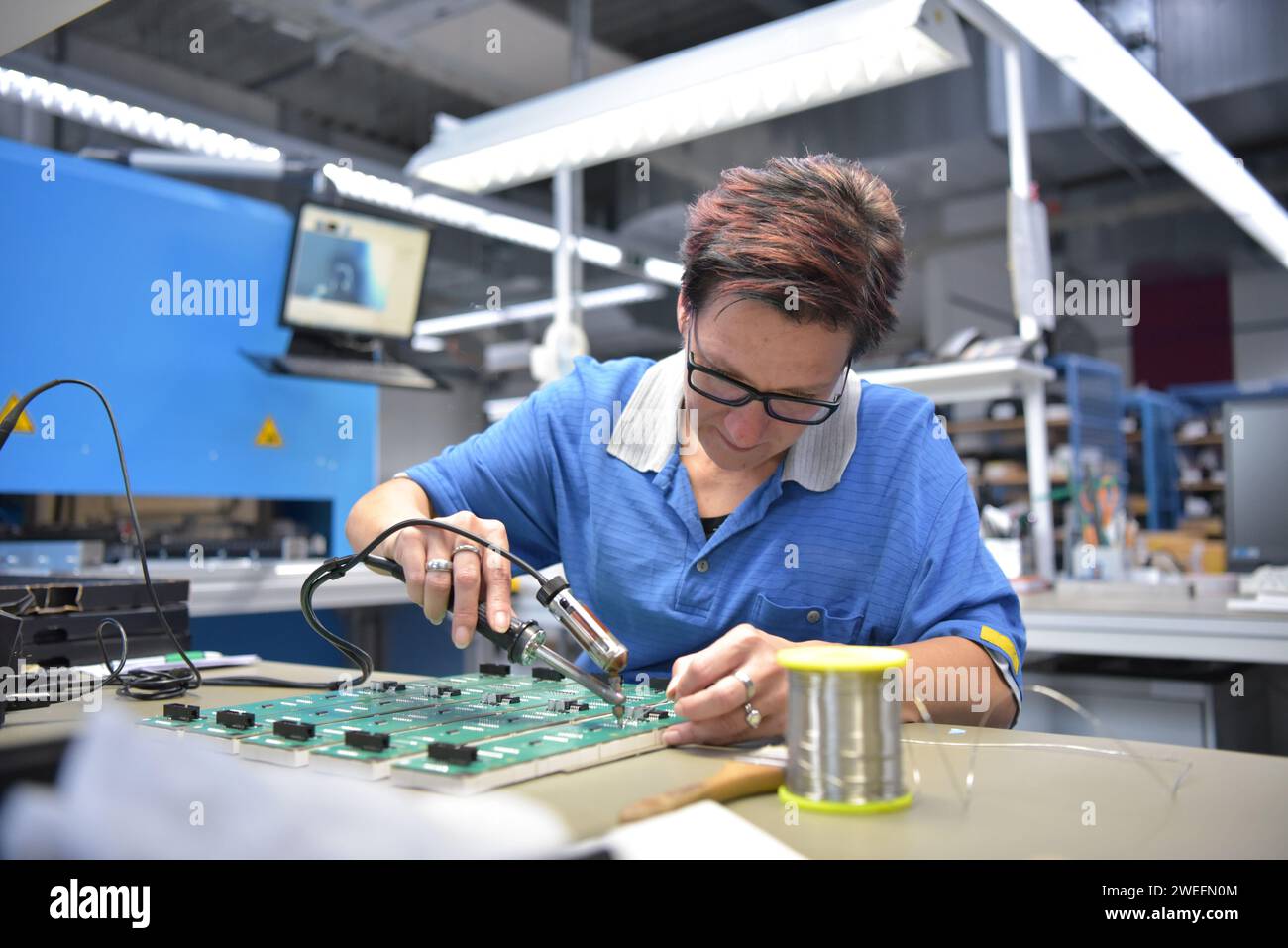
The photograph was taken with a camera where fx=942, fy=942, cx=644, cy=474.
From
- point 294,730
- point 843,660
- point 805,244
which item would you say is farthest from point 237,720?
point 805,244

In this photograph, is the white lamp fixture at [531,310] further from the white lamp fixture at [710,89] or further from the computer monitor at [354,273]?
the white lamp fixture at [710,89]

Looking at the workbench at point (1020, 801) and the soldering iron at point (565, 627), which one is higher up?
the soldering iron at point (565, 627)

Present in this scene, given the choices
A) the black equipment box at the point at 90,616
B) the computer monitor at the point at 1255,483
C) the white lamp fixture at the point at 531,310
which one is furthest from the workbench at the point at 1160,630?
the white lamp fixture at the point at 531,310

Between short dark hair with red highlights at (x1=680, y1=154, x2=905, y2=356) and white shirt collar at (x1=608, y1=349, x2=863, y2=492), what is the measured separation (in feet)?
0.45

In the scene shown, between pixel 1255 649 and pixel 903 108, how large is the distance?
4910mm

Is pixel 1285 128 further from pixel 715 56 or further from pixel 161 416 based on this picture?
pixel 161 416

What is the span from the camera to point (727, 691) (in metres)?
0.86

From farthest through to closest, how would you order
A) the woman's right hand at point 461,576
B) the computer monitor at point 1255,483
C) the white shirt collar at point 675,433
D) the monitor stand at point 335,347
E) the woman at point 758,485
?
Answer: 1. the monitor stand at point 335,347
2. the computer monitor at point 1255,483
3. the white shirt collar at point 675,433
4. the woman at point 758,485
5. the woman's right hand at point 461,576

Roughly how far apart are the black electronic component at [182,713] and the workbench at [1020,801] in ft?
0.44

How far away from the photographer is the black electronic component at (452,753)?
72 centimetres

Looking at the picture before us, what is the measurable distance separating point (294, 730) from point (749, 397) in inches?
25.8

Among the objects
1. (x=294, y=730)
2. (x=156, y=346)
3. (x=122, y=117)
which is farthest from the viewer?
(x=122, y=117)

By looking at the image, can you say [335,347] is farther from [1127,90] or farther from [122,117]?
[1127,90]

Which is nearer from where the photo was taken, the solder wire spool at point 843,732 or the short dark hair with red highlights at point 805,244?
the solder wire spool at point 843,732
